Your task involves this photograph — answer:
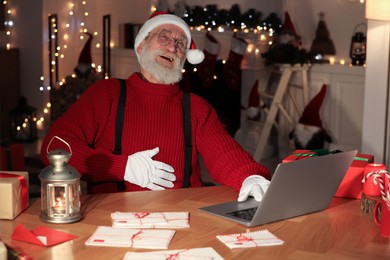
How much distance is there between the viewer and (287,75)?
A: 22.0 feet

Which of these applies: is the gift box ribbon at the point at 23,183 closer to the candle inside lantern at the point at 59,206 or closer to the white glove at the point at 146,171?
the candle inside lantern at the point at 59,206

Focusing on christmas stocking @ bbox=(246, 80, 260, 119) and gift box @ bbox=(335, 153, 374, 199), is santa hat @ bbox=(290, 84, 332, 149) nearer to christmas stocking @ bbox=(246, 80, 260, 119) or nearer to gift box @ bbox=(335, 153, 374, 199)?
christmas stocking @ bbox=(246, 80, 260, 119)

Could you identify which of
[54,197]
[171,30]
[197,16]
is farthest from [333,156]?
[197,16]

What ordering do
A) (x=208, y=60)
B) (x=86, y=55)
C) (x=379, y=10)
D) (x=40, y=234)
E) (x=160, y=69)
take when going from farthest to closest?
1. (x=86, y=55)
2. (x=208, y=60)
3. (x=379, y=10)
4. (x=160, y=69)
5. (x=40, y=234)

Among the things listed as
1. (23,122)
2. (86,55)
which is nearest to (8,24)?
(86,55)

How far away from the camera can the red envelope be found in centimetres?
216

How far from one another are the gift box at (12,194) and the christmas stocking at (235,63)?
15.7 feet

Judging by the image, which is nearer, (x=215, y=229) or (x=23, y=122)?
(x=215, y=229)

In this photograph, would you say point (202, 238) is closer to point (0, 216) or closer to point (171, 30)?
point (0, 216)

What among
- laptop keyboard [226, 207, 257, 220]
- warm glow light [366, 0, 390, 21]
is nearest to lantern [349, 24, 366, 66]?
warm glow light [366, 0, 390, 21]

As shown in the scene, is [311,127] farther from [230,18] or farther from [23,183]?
[23,183]

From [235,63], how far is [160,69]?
388 centimetres

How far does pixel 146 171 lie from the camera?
9.85 ft

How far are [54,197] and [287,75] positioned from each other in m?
4.54
